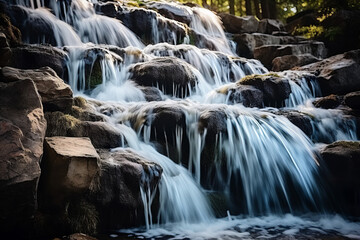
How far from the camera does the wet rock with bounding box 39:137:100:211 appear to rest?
318cm

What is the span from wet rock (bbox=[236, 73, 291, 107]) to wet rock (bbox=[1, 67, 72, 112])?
212 inches

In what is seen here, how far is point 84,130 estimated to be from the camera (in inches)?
177

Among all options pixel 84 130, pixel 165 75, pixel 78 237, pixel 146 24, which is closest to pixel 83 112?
pixel 84 130

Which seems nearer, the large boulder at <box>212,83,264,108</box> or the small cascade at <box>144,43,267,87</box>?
the large boulder at <box>212,83,264,108</box>

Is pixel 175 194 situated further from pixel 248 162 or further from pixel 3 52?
pixel 3 52

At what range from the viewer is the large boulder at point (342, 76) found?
30.2ft

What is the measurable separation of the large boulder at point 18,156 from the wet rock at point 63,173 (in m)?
0.21

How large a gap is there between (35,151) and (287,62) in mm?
11106

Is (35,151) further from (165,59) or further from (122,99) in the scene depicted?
(165,59)

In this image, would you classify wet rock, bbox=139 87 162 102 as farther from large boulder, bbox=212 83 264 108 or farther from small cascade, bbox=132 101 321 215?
large boulder, bbox=212 83 264 108

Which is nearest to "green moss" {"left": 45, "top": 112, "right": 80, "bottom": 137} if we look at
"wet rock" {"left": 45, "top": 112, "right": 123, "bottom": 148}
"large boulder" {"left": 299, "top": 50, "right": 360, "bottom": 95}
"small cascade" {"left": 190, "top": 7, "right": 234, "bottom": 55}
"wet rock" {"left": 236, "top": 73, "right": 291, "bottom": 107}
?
"wet rock" {"left": 45, "top": 112, "right": 123, "bottom": 148}

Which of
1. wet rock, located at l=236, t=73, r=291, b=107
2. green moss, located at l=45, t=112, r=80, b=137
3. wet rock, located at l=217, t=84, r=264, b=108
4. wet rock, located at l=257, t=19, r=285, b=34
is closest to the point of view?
green moss, located at l=45, t=112, r=80, b=137

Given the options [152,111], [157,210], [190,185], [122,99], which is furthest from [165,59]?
[157,210]

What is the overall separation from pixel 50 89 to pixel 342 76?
338 inches
